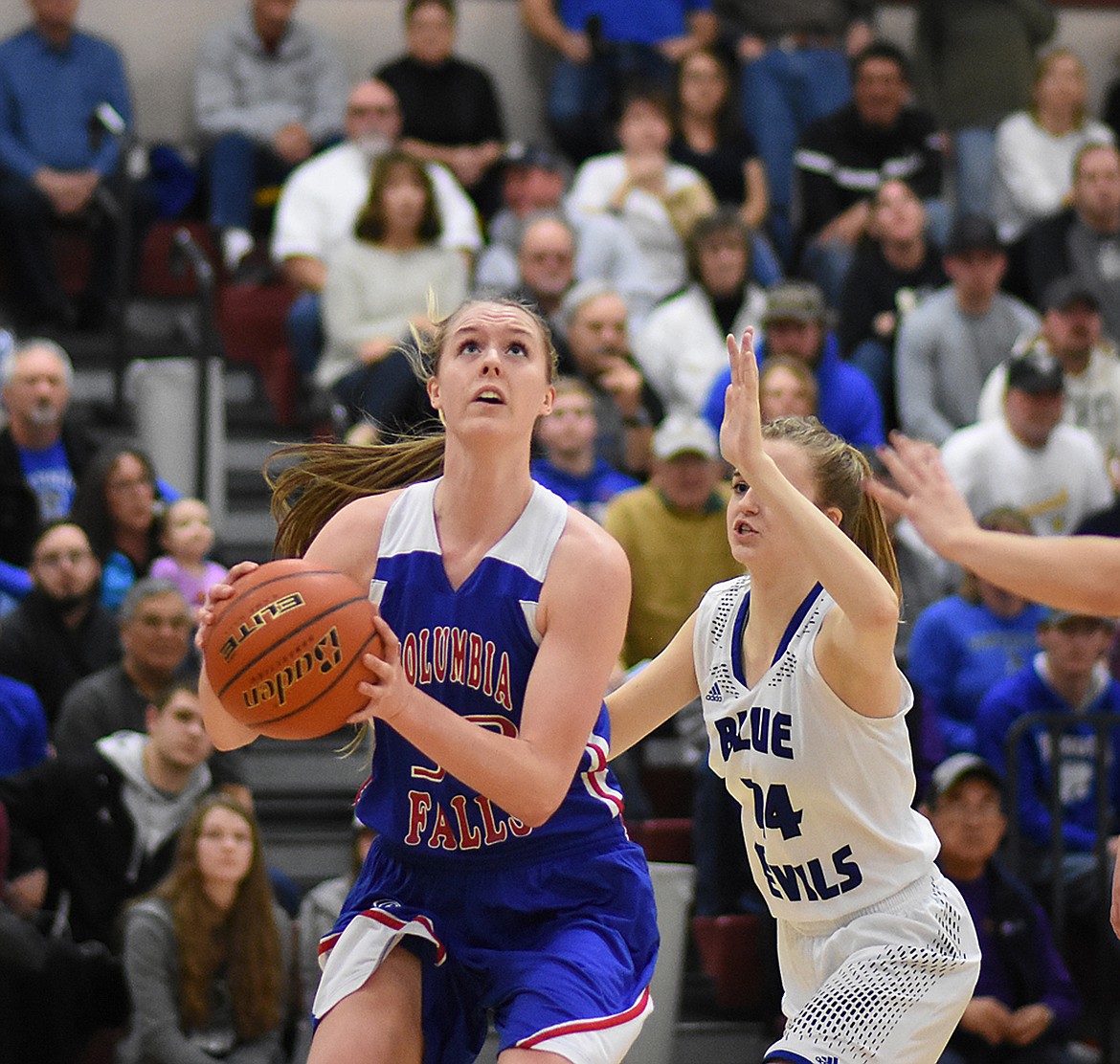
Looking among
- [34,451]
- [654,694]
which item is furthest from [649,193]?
[654,694]

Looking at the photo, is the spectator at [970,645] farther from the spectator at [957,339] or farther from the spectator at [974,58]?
the spectator at [974,58]

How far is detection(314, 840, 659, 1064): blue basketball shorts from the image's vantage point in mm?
3225

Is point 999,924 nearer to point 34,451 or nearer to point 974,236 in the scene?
point 974,236

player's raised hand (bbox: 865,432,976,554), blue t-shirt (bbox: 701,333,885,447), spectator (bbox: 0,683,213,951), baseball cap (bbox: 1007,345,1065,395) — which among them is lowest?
spectator (bbox: 0,683,213,951)

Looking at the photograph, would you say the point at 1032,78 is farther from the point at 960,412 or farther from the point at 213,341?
the point at 213,341

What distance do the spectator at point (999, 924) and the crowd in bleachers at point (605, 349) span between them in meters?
0.01

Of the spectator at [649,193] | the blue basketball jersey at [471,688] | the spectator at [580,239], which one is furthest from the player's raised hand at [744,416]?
the spectator at [649,193]

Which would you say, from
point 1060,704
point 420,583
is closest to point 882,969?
point 420,583

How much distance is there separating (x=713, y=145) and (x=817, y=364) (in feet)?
8.08

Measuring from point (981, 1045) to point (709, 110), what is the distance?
5.48 metres

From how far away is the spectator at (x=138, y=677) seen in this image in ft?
20.2

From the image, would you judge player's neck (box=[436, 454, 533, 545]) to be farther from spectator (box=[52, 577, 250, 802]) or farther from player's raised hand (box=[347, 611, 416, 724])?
spectator (box=[52, 577, 250, 802])

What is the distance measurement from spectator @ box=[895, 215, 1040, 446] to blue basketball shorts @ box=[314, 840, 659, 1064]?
5449 millimetres

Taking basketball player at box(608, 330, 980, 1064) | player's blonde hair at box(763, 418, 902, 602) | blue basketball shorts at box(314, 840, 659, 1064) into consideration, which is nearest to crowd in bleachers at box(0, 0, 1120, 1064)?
player's blonde hair at box(763, 418, 902, 602)
